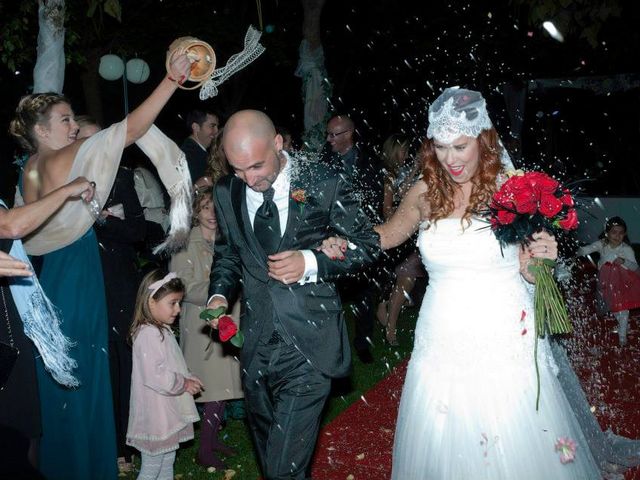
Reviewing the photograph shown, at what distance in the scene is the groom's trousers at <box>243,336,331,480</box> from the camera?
4176 millimetres

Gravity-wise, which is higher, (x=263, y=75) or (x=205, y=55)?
(x=263, y=75)

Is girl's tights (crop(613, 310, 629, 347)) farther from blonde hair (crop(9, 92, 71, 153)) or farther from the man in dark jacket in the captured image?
blonde hair (crop(9, 92, 71, 153))

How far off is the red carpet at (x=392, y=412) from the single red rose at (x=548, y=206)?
235 centimetres

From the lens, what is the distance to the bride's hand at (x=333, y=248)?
13.6 feet

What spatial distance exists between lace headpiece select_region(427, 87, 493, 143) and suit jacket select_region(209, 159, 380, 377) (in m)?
0.62

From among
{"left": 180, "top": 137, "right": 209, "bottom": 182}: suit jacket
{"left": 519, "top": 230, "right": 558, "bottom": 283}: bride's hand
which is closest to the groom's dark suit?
{"left": 519, "top": 230, "right": 558, "bottom": 283}: bride's hand

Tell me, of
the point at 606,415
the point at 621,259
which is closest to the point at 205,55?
the point at 606,415

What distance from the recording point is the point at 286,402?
4.21m

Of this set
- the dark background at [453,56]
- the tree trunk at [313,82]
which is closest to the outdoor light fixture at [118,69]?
the dark background at [453,56]

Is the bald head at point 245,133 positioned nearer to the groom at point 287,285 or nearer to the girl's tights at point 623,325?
the groom at point 287,285

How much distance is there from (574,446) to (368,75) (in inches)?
938

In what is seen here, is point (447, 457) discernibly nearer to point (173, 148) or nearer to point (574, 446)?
point (574, 446)

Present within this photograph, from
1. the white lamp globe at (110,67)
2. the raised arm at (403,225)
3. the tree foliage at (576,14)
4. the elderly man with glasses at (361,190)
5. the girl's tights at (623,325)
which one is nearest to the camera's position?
the raised arm at (403,225)

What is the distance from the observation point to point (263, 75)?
28891mm
